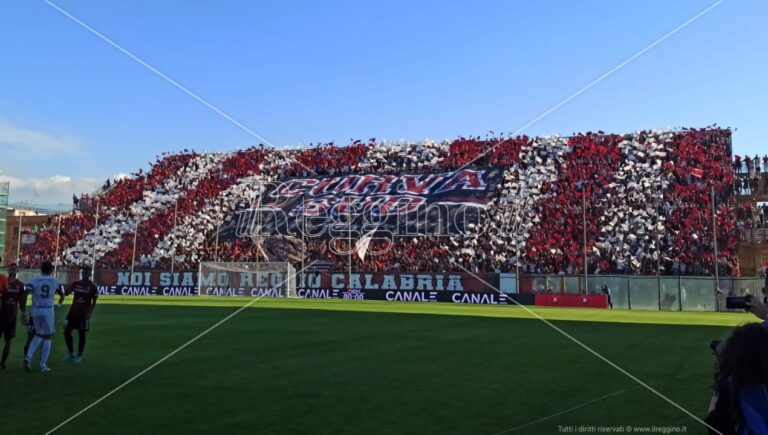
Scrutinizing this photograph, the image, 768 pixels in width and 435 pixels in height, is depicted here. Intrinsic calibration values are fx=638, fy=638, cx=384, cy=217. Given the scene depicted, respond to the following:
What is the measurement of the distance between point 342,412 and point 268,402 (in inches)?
46.7

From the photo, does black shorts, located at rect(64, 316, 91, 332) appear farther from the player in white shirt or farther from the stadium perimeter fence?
the stadium perimeter fence

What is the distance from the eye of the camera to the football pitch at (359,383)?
775 cm

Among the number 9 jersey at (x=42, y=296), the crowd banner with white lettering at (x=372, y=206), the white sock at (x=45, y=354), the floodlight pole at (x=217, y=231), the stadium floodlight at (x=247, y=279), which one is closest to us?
the white sock at (x=45, y=354)

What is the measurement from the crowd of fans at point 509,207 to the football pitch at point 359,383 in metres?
26.7

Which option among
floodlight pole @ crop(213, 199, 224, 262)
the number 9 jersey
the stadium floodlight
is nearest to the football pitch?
the number 9 jersey

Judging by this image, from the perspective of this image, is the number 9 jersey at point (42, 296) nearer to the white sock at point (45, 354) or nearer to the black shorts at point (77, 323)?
the white sock at point (45, 354)

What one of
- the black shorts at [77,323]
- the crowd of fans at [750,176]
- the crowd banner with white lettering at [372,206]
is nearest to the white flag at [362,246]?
the crowd banner with white lettering at [372,206]

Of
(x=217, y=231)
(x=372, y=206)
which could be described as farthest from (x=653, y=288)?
(x=217, y=231)

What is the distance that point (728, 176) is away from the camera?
163 feet

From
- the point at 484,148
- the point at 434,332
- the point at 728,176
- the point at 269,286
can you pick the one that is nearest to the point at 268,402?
the point at 434,332

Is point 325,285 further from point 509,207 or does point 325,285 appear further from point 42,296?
point 42,296

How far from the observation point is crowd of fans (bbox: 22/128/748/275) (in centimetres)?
4591

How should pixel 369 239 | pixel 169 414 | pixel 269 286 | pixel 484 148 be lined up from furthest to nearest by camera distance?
pixel 484 148, pixel 369 239, pixel 269 286, pixel 169 414

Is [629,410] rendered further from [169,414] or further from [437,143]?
[437,143]
